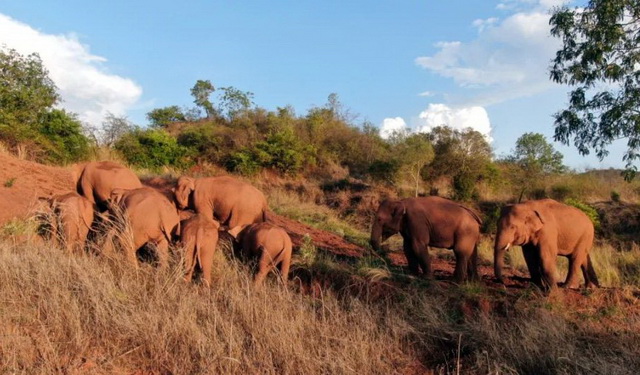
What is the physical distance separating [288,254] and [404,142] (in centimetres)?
2252

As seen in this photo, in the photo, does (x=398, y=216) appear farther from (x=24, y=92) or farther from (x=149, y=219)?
(x=24, y=92)

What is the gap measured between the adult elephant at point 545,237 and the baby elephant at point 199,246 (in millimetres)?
4501

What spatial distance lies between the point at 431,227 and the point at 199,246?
13.0 feet

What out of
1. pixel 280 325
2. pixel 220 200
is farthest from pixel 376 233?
pixel 280 325

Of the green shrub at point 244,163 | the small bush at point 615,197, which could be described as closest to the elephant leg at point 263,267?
the small bush at point 615,197

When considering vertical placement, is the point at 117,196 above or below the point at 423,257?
above

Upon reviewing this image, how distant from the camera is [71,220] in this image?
26.5 feet

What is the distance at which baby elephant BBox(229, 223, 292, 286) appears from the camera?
7711 millimetres

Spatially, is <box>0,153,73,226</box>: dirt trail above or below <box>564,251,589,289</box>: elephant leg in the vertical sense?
above

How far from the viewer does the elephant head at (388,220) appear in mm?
9250

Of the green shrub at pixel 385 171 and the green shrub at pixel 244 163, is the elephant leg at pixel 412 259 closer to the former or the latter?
the green shrub at pixel 385 171

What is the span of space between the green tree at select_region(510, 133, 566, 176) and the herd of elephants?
19.4m

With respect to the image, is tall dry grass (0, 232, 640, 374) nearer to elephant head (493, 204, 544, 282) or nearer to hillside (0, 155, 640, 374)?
hillside (0, 155, 640, 374)

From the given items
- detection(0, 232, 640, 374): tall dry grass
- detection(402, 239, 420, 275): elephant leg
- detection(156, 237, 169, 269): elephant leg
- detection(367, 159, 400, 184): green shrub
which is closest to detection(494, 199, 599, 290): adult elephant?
detection(402, 239, 420, 275): elephant leg
